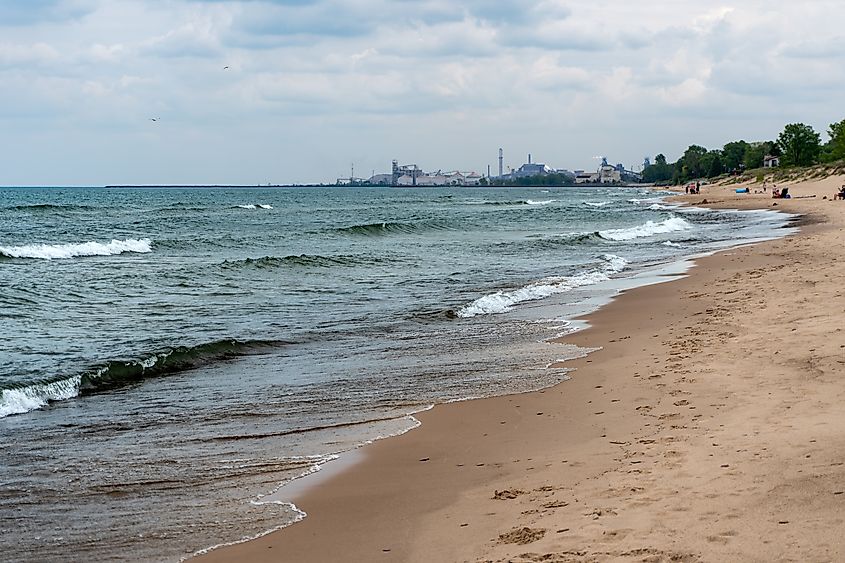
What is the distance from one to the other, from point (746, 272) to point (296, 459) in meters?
15.5

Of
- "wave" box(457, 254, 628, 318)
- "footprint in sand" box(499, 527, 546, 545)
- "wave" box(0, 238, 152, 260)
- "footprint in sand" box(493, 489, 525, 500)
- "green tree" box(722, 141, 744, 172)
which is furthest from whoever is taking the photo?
"green tree" box(722, 141, 744, 172)

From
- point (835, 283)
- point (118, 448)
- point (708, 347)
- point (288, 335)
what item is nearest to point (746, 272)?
point (835, 283)

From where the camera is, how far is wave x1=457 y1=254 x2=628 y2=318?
17.5 m

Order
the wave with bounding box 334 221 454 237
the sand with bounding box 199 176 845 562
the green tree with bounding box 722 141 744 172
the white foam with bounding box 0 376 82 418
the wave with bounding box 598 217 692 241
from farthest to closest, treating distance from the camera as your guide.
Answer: the green tree with bounding box 722 141 744 172, the wave with bounding box 334 221 454 237, the wave with bounding box 598 217 692 241, the white foam with bounding box 0 376 82 418, the sand with bounding box 199 176 845 562

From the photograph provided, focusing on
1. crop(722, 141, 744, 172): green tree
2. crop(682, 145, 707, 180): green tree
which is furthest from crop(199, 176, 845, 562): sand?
crop(682, 145, 707, 180): green tree

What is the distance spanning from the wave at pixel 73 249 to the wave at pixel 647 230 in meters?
20.4

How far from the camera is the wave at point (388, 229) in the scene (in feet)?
157

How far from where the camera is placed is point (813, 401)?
7.68m

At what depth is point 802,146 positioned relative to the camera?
123938 mm

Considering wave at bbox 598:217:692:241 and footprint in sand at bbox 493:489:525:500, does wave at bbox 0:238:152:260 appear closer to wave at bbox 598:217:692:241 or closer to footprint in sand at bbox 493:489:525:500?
wave at bbox 598:217:692:241

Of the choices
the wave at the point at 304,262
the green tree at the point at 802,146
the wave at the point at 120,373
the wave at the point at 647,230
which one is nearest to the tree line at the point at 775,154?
the green tree at the point at 802,146

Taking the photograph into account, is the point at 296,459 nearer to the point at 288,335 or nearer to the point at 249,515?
the point at 249,515

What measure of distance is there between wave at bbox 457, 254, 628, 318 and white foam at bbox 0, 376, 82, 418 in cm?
781

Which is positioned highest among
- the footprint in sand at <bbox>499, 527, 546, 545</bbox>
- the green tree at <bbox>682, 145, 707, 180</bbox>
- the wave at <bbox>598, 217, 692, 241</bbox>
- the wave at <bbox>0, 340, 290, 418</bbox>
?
the green tree at <bbox>682, 145, 707, 180</bbox>
